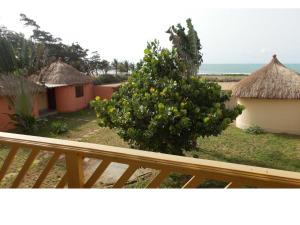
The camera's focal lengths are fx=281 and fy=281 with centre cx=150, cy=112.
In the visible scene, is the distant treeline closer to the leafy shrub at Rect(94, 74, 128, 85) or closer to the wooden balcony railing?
the leafy shrub at Rect(94, 74, 128, 85)

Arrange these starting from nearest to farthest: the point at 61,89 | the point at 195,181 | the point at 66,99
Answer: the point at 195,181, the point at 61,89, the point at 66,99

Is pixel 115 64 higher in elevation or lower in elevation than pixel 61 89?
higher

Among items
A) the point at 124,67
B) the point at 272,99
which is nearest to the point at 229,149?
the point at 272,99

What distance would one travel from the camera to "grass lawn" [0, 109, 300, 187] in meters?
9.23

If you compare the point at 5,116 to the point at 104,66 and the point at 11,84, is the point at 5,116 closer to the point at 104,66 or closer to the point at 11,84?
the point at 11,84

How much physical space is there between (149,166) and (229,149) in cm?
1037

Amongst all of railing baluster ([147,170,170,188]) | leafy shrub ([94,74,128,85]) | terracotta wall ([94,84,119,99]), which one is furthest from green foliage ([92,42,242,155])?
leafy shrub ([94,74,128,85])

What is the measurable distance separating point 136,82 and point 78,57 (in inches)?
1099

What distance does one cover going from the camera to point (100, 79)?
29.3m

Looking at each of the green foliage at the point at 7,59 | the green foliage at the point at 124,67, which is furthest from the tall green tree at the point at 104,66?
the green foliage at the point at 7,59

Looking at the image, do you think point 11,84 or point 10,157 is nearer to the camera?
point 10,157

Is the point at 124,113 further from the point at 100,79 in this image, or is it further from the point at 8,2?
the point at 100,79

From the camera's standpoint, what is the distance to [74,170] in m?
2.12

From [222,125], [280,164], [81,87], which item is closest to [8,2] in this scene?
[222,125]
